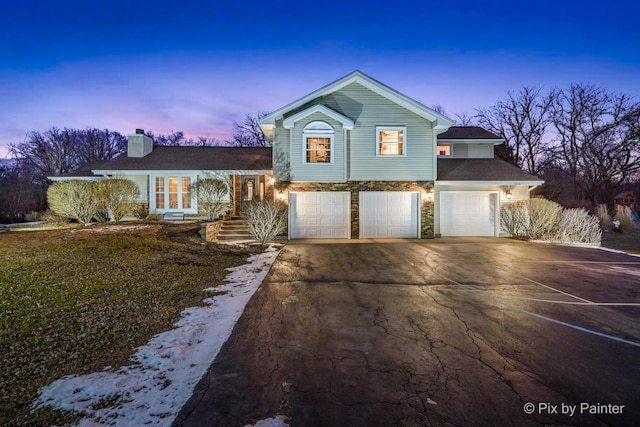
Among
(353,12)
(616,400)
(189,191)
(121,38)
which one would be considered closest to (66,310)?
(616,400)

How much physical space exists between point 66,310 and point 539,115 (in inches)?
1461

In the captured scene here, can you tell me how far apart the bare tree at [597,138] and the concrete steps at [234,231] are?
31.8m

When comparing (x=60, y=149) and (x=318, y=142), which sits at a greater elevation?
(x=60, y=149)

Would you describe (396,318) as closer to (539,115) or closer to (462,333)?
(462,333)

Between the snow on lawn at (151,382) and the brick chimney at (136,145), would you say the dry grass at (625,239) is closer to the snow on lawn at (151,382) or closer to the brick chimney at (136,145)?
the snow on lawn at (151,382)

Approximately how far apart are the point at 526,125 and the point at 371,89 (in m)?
24.1

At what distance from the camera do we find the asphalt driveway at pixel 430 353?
2658 millimetres

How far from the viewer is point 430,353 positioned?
12.3 ft

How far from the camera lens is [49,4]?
15.0 metres

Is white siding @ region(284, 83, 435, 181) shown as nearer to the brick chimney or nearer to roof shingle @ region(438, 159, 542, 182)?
roof shingle @ region(438, 159, 542, 182)

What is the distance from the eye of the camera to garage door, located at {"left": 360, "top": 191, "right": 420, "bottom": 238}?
14.6 meters

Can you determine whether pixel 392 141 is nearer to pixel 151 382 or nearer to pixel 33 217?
pixel 151 382

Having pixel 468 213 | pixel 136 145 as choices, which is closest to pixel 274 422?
pixel 468 213

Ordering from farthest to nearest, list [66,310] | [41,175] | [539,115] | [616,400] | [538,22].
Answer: [41,175] < [539,115] < [538,22] < [66,310] < [616,400]
